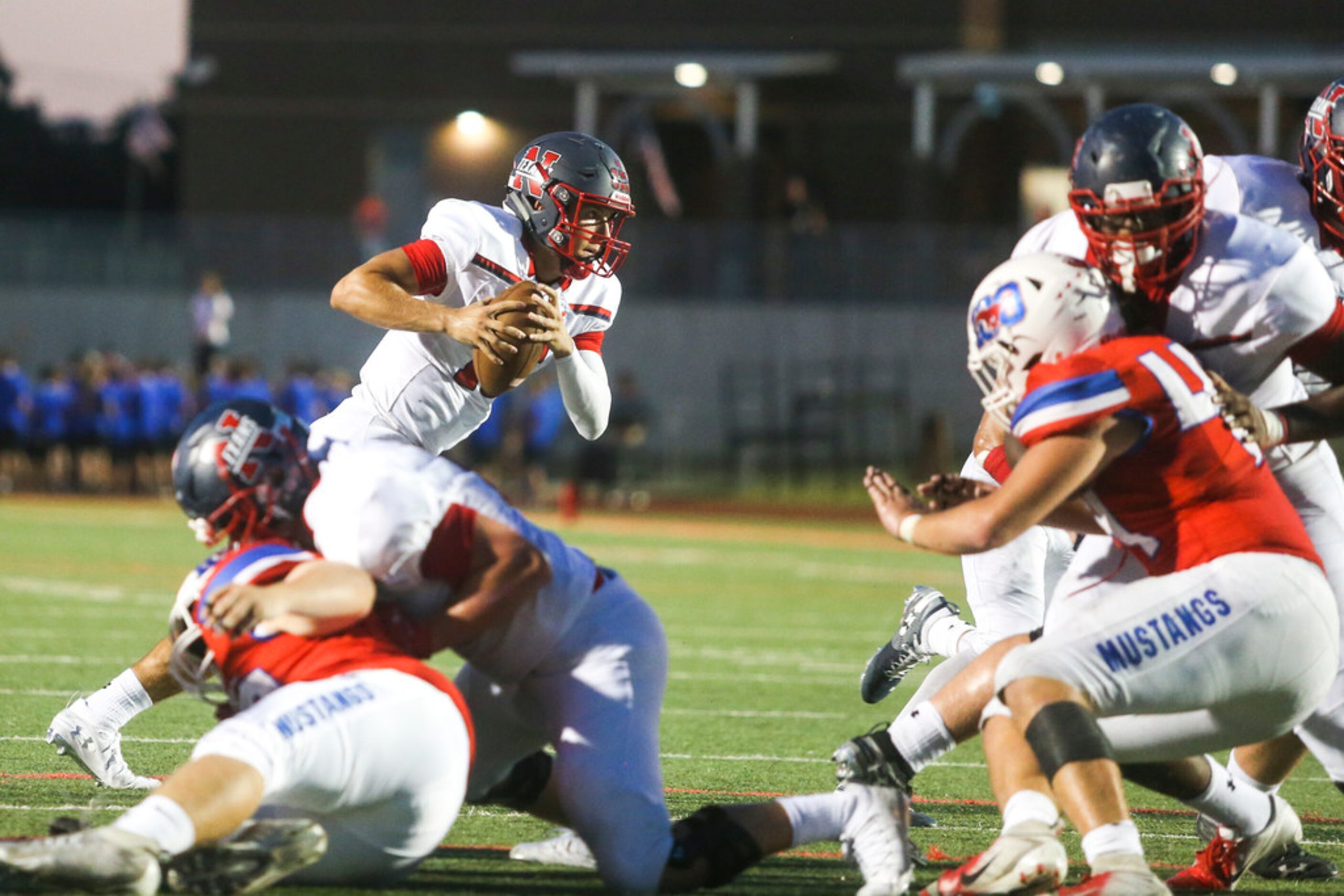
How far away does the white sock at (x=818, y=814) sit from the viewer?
4.09 metres

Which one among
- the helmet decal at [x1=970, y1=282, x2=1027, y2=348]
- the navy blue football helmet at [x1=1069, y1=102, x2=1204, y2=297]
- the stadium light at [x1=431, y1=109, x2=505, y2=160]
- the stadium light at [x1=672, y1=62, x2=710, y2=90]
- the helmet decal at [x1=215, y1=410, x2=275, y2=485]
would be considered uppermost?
the stadium light at [x1=672, y1=62, x2=710, y2=90]

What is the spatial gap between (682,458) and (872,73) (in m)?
8.48

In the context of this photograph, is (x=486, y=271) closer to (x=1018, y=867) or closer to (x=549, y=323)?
(x=549, y=323)

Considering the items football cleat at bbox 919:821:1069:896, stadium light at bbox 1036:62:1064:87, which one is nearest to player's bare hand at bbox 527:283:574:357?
football cleat at bbox 919:821:1069:896

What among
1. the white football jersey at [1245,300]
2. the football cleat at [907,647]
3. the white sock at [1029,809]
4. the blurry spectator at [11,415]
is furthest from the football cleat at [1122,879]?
the blurry spectator at [11,415]

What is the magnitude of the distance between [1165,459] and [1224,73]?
19844 millimetres

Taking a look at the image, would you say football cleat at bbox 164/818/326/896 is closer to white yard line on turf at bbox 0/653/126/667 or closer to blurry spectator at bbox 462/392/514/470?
white yard line on turf at bbox 0/653/126/667

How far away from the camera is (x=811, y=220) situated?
2422 centimetres

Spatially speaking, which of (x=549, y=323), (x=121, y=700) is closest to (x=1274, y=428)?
(x=549, y=323)

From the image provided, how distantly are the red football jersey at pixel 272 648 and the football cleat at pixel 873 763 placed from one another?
1.05 meters

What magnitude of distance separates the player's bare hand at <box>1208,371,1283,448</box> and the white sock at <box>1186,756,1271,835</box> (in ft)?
2.87

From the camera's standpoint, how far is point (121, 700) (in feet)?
16.9

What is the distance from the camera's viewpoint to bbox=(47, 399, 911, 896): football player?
3.74 metres

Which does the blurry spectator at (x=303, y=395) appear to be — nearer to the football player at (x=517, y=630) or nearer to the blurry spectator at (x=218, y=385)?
the blurry spectator at (x=218, y=385)
